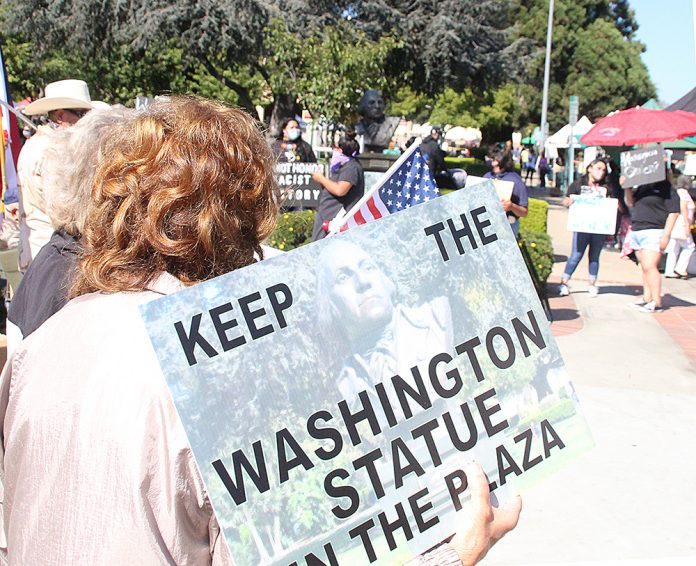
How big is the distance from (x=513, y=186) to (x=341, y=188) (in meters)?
1.42

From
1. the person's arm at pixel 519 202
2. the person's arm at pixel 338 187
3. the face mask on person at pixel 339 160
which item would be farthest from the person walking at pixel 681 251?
the person's arm at pixel 338 187

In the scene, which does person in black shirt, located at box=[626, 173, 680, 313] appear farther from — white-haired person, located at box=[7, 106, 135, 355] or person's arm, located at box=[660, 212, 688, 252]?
white-haired person, located at box=[7, 106, 135, 355]

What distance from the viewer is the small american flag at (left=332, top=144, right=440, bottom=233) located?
2404 mm

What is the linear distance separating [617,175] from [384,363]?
9.52m

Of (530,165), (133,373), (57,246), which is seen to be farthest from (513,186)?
(530,165)

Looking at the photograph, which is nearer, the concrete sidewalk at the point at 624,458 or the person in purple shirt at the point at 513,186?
the concrete sidewalk at the point at 624,458

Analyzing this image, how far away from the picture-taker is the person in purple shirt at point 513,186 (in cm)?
665

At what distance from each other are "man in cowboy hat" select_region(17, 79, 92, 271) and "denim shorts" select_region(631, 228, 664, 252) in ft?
18.6

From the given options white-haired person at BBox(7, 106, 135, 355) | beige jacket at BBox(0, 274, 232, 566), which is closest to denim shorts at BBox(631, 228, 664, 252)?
white-haired person at BBox(7, 106, 135, 355)

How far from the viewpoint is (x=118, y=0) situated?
65.0 ft

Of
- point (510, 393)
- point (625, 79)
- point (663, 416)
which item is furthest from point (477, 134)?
point (510, 393)

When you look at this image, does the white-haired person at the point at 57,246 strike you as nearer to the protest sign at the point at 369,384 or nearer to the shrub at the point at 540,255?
the protest sign at the point at 369,384

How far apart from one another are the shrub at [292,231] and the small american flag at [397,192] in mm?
5625

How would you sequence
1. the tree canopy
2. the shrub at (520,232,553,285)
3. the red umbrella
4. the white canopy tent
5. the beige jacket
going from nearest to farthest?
the beige jacket
the shrub at (520,232,553,285)
the red umbrella
the tree canopy
the white canopy tent
